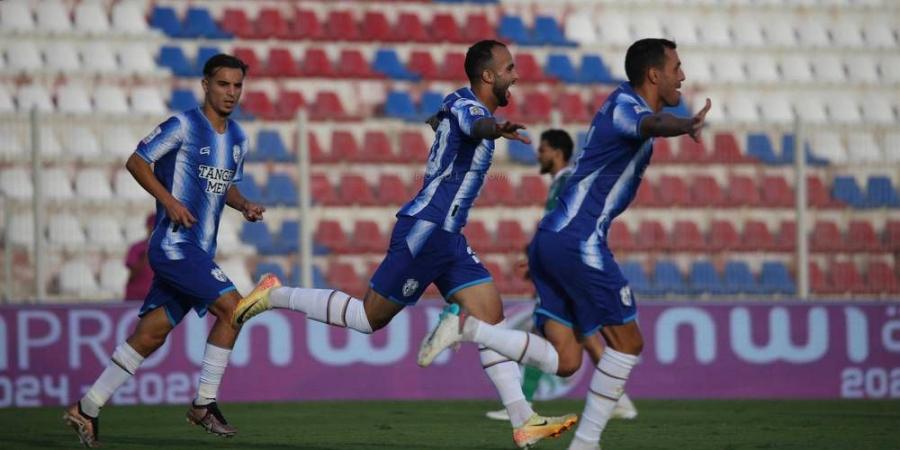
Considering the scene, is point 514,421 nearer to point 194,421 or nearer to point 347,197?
point 194,421

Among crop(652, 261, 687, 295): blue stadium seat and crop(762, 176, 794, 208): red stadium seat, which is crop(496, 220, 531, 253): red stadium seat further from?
crop(762, 176, 794, 208): red stadium seat

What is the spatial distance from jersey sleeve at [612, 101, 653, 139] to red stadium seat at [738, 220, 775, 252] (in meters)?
8.84

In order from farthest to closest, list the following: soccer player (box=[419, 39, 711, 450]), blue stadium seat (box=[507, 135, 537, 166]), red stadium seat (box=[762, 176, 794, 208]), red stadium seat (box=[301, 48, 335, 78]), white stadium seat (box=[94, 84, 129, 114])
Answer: red stadium seat (box=[301, 48, 335, 78]) < white stadium seat (box=[94, 84, 129, 114]) < blue stadium seat (box=[507, 135, 537, 166]) < red stadium seat (box=[762, 176, 794, 208]) < soccer player (box=[419, 39, 711, 450])

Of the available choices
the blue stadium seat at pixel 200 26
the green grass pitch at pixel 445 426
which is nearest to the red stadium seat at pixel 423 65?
the blue stadium seat at pixel 200 26

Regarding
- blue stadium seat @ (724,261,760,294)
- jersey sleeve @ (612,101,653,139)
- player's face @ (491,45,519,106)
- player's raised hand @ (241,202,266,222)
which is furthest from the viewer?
blue stadium seat @ (724,261,760,294)

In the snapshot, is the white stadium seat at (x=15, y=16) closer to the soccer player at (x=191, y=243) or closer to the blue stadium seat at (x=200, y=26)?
the blue stadium seat at (x=200, y=26)

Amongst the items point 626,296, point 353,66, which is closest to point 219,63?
point 626,296

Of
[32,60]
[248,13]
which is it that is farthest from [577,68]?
[32,60]

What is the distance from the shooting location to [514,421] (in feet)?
27.0

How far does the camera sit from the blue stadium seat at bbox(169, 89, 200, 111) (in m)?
19.5

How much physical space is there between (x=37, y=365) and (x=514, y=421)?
7.16m

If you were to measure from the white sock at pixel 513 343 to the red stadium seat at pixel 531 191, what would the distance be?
839cm

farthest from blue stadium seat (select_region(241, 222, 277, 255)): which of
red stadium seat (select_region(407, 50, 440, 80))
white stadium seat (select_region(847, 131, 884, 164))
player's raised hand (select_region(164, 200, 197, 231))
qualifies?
player's raised hand (select_region(164, 200, 197, 231))

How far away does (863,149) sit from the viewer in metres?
16.7
